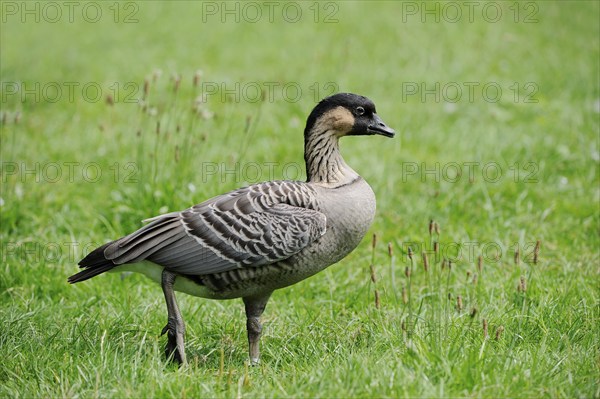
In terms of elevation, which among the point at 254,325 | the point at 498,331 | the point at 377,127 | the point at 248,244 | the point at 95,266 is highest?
the point at 377,127

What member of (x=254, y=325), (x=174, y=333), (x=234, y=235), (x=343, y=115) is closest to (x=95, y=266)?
(x=174, y=333)

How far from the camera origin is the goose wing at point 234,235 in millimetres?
4555

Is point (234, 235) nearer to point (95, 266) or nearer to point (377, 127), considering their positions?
point (95, 266)

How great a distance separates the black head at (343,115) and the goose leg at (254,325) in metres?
1.13

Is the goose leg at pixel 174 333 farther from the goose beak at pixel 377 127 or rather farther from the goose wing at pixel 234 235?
the goose beak at pixel 377 127

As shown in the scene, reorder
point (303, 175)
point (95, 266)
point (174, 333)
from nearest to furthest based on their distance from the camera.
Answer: point (174, 333)
point (95, 266)
point (303, 175)

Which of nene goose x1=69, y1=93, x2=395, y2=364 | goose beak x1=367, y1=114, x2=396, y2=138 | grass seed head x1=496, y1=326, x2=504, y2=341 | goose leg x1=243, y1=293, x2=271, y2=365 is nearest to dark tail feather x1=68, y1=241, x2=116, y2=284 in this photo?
nene goose x1=69, y1=93, x2=395, y2=364

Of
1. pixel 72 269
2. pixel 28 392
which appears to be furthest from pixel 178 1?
pixel 28 392

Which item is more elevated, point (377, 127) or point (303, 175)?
point (377, 127)

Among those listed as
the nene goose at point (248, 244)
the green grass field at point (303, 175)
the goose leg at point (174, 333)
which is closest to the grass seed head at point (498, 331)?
the green grass field at point (303, 175)

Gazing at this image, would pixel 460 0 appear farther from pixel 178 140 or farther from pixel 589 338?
pixel 589 338

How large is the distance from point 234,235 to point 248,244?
0.11 metres

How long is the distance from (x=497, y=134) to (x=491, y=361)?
16.5 feet

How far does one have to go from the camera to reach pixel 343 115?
4.94 m
